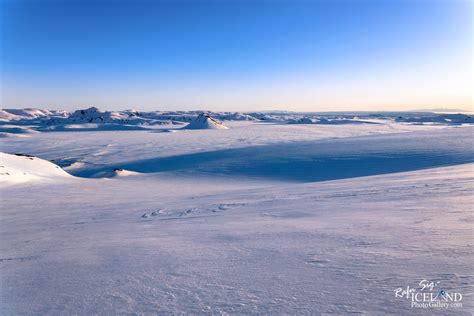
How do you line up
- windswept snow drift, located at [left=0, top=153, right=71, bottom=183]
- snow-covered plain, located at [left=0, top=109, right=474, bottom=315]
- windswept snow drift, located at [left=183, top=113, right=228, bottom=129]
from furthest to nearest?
windswept snow drift, located at [left=183, top=113, right=228, bottom=129], windswept snow drift, located at [left=0, top=153, right=71, bottom=183], snow-covered plain, located at [left=0, top=109, right=474, bottom=315]

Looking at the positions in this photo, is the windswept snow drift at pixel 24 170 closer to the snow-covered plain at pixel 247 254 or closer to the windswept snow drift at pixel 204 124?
the snow-covered plain at pixel 247 254

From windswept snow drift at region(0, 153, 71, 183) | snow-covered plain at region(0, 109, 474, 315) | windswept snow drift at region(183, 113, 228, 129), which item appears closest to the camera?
snow-covered plain at region(0, 109, 474, 315)

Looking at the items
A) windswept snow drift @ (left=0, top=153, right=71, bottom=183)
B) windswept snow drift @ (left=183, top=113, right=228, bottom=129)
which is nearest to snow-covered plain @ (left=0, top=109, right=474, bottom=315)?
windswept snow drift @ (left=0, top=153, right=71, bottom=183)

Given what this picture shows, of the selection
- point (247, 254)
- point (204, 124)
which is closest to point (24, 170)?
point (247, 254)

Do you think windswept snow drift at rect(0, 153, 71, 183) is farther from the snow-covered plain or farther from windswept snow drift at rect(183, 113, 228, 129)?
windswept snow drift at rect(183, 113, 228, 129)

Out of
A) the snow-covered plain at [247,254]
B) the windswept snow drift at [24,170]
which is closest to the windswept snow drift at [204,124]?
the windswept snow drift at [24,170]

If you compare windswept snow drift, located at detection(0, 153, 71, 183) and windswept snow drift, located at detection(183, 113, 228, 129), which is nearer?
windswept snow drift, located at detection(0, 153, 71, 183)

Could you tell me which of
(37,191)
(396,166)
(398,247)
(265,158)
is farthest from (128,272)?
(265,158)

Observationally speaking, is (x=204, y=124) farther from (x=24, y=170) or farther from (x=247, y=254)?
(x=247, y=254)

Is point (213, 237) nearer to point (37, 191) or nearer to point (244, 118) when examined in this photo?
A: point (37, 191)
